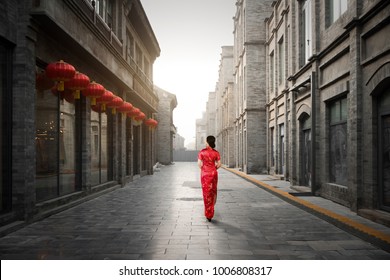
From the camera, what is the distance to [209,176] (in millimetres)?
7688

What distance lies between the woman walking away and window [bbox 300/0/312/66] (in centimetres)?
694

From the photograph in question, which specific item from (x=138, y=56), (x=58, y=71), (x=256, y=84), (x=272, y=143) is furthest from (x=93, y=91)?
(x=256, y=84)

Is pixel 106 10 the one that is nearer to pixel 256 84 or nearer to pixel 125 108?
pixel 125 108

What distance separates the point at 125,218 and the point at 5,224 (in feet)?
7.53

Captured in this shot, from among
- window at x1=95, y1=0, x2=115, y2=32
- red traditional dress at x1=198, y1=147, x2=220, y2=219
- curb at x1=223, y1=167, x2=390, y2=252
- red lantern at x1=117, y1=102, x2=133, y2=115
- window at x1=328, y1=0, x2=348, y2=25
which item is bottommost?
curb at x1=223, y1=167, x2=390, y2=252

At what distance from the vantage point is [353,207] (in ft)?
26.7

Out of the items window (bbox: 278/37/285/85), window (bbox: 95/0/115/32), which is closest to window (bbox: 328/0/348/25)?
window (bbox: 278/37/285/85)

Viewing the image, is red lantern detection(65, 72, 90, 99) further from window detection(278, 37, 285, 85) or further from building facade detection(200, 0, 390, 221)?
window detection(278, 37, 285, 85)

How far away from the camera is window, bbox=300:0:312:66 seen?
1292 centimetres

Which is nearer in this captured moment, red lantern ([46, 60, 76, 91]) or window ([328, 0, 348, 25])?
red lantern ([46, 60, 76, 91])

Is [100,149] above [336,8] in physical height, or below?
below

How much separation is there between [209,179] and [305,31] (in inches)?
325

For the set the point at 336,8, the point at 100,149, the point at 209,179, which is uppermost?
the point at 336,8
